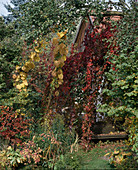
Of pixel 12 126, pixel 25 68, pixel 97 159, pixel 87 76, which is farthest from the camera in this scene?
pixel 25 68

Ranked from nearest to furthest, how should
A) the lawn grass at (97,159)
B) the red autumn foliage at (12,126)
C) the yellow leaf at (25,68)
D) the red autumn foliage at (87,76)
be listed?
the lawn grass at (97,159)
the red autumn foliage at (12,126)
the red autumn foliage at (87,76)
the yellow leaf at (25,68)

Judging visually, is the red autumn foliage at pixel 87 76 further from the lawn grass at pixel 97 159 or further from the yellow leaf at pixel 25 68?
the yellow leaf at pixel 25 68

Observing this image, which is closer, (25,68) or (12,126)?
(12,126)

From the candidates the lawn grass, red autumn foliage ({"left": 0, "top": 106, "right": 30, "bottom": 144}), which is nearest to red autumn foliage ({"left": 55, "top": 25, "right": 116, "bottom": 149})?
the lawn grass

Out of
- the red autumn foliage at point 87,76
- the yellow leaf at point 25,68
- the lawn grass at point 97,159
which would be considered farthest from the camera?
the yellow leaf at point 25,68

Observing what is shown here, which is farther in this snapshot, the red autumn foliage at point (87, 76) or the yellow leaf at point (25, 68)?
the yellow leaf at point (25, 68)

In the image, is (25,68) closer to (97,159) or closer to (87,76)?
(87,76)

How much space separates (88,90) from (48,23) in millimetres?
1946

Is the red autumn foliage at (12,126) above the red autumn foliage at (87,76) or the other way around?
the other way around

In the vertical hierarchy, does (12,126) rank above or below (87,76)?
below

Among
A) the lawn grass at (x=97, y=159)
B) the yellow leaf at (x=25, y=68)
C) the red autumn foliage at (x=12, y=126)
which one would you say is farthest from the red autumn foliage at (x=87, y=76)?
the red autumn foliage at (x=12, y=126)

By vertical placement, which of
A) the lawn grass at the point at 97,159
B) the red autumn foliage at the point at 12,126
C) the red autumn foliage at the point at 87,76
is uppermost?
the red autumn foliage at the point at 87,76

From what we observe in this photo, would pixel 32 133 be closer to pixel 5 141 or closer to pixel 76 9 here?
pixel 5 141

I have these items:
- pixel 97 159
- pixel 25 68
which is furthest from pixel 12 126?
pixel 97 159
